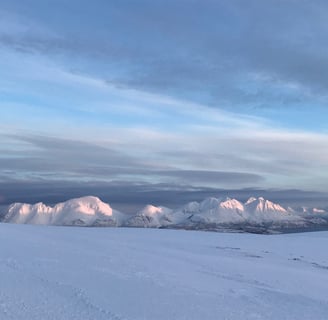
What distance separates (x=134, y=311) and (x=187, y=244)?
35.5 feet

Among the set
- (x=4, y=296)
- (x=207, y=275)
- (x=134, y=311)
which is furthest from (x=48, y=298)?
(x=207, y=275)

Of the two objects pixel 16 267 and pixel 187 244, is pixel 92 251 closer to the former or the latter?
pixel 16 267

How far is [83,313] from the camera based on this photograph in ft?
20.3

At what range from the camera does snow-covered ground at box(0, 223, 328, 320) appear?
21.5 ft

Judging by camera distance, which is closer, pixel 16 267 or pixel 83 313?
pixel 83 313

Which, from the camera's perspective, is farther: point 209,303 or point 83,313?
point 209,303

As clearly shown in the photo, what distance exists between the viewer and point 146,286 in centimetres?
806

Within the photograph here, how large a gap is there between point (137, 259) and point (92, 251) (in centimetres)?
155

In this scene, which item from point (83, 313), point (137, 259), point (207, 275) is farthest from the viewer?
point (137, 259)

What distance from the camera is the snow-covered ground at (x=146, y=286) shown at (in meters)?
6.54

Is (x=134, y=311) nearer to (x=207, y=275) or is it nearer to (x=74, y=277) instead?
(x=74, y=277)

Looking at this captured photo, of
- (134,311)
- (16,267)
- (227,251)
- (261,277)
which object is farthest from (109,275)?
(227,251)

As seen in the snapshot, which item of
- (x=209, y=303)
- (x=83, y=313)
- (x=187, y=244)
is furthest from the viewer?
(x=187, y=244)

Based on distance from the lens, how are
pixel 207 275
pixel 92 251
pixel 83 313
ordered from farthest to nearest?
1. pixel 92 251
2. pixel 207 275
3. pixel 83 313
